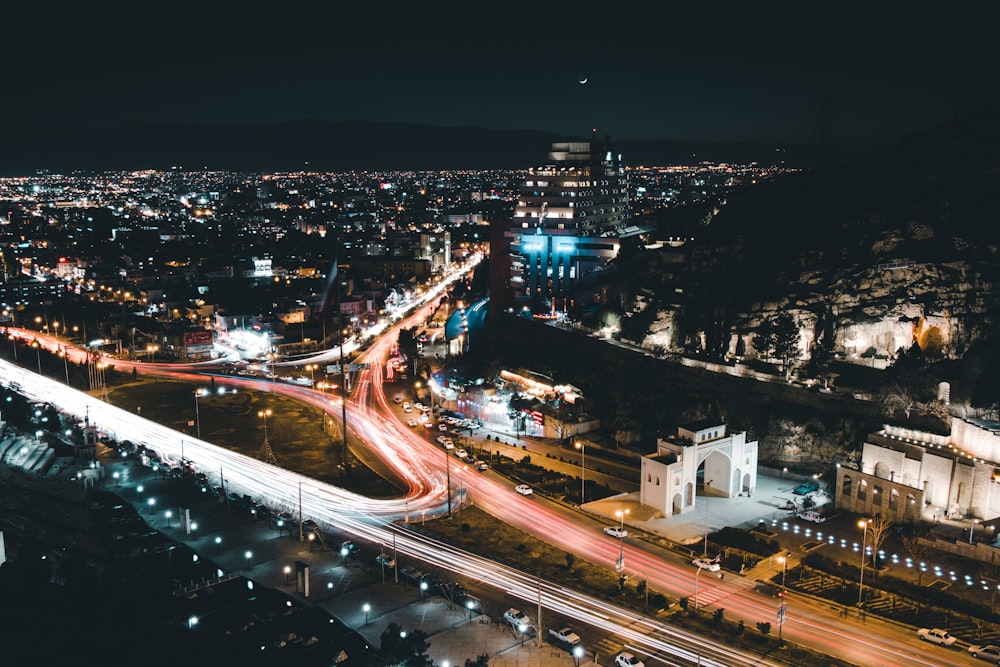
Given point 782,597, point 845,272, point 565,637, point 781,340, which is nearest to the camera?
point 565,637

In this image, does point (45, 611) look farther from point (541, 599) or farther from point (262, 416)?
point (262, 416)

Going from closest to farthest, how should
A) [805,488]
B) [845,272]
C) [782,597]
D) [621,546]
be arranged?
[782,597]
[621,546]
[805,488]
[845,272]

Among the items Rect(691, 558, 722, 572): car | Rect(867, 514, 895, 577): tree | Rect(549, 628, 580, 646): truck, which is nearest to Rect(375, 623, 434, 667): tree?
Rect(549, 628, 580, 646): truck

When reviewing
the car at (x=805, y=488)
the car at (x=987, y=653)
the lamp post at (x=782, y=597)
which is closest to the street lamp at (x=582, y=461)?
the lamp post at (x=782, y=597)

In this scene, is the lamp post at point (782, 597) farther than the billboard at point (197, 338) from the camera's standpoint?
No

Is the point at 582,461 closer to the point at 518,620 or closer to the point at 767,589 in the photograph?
the point at 767,589

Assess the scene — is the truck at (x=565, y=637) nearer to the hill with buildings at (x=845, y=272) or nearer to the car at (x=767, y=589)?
the car at (x=767, y=589)

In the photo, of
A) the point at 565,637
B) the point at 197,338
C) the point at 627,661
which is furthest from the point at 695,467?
the point at 197,338
